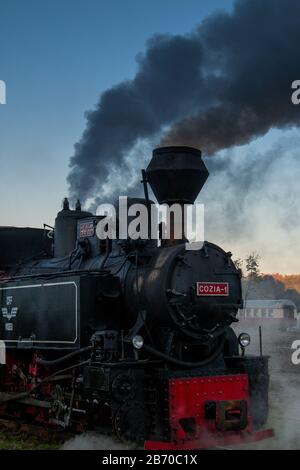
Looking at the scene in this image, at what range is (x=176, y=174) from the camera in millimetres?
8922

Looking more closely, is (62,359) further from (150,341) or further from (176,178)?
(176,178)

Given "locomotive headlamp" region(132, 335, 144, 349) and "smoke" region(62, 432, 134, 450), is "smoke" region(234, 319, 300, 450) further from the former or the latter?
"locomotive headlamp" region(132, 335, 144, 349)

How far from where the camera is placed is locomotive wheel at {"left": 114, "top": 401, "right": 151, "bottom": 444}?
300 inches

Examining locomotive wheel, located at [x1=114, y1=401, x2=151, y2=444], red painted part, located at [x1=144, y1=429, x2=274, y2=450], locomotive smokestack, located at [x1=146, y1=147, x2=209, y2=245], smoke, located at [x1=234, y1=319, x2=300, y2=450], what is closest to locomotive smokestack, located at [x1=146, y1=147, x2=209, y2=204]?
locomotive smokestack, located at [x1=146, y1=147, x2=209, y2=245]

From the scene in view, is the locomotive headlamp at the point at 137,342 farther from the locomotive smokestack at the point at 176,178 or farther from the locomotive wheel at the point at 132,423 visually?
the locomotive smokestack at the point at 176,178

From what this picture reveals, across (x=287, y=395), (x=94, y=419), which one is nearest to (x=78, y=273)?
(x=94, y=419)

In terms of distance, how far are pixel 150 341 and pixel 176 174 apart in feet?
7.54

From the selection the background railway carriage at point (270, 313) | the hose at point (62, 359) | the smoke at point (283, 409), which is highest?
the background railway carriage at point (270, 313)

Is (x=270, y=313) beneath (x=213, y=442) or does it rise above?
above

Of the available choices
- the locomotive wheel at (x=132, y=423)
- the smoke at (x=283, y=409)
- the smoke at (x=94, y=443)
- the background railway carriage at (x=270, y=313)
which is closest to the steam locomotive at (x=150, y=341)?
the locomotive wheel at (x=132, y=423)

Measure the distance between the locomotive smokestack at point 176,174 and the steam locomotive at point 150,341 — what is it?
0.02 meters

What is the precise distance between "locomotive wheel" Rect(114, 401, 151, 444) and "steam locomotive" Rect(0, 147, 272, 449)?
0.01 m

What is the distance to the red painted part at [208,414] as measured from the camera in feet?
25.7

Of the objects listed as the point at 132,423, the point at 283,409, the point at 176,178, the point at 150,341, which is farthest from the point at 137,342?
the point at 283,409
